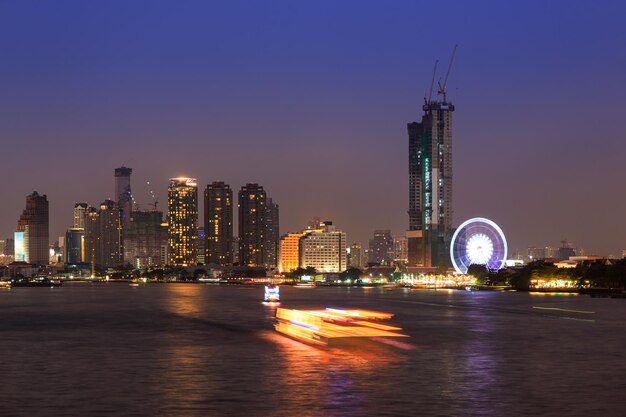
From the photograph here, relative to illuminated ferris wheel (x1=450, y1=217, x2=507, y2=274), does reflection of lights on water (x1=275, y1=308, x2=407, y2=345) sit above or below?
below

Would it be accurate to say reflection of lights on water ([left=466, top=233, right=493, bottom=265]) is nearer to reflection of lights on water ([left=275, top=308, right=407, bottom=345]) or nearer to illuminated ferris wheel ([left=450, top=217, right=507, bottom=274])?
illuminated ferris wheel ([left=450, top=217, right=507, bottom=274])

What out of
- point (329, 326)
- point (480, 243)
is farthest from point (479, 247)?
point (329, 326)

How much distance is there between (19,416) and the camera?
1143 inches

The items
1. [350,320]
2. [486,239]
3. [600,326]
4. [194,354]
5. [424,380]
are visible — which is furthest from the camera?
[486,239]

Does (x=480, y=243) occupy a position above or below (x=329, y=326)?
above

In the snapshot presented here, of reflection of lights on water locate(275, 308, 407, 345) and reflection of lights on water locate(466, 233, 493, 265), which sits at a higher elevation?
reflection of lights on water locate(466, 233, 493, 265)

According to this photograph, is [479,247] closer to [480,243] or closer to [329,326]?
[480,243]

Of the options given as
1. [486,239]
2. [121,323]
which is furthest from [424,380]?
[486,239]

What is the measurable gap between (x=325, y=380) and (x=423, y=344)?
65.7 feet

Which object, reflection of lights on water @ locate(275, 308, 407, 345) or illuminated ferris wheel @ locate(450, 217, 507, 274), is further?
illuminated ferris wheel @ locate(450, 217, 507, 274)


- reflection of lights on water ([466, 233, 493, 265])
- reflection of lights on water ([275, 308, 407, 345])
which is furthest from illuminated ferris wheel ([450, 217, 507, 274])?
reflection of lights on water ([275, 308, 407, 345])

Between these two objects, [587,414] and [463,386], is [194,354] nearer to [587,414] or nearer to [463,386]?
[463,386]

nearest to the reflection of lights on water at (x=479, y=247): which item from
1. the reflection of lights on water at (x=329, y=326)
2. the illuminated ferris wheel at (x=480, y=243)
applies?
the illuminated ferris wheel at (x=480, y=243)

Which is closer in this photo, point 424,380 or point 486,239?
point 424,380
